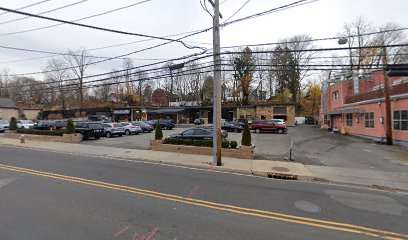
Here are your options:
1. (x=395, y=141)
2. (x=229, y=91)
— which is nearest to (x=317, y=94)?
(x=229, y=91)

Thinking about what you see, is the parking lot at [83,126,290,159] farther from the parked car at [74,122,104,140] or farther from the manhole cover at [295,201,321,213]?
the manhole cover at [295,201,321,213]

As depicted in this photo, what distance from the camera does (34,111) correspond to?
189 feet

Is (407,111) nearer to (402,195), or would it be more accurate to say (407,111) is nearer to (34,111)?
(402,195)

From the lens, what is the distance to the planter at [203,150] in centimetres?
1202

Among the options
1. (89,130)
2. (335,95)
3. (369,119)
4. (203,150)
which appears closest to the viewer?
(203,150)

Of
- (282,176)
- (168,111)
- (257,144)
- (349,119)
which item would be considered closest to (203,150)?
(282,176)

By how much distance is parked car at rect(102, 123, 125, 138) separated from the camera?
22.7m

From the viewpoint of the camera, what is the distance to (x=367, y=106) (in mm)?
22516

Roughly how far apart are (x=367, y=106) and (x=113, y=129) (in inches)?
1092

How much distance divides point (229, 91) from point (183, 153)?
161 ft

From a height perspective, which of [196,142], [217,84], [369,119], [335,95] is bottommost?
[196,142]

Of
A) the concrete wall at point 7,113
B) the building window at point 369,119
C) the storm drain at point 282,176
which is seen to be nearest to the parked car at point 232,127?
the building window at point 369,119

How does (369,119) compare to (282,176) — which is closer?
(282,176)

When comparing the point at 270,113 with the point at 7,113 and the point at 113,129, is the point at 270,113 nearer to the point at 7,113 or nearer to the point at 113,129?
the point at 113,129
